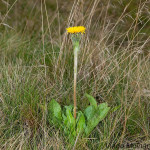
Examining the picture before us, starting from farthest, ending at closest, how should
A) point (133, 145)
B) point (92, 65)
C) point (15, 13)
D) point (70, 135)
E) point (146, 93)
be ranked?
point (15, 13), point (92, 65), point (146, 93), point (133, 145), point (70, 135)

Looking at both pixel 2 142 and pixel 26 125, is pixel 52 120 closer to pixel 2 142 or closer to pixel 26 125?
pixel 26 125

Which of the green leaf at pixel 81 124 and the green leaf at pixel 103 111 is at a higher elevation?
the green leaf at pixel 103 111

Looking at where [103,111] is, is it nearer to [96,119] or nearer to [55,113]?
[96,119]

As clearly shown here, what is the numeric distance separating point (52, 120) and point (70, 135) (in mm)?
194

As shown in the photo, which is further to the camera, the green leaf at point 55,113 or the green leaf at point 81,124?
the green leaf at point 55,113

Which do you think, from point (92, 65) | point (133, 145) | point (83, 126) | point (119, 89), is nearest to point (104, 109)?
point (83, 126)

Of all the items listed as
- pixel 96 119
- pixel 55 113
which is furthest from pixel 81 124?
pixel 55 113

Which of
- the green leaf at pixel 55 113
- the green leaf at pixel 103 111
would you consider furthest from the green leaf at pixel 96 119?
the green leaf at pixel 55 113

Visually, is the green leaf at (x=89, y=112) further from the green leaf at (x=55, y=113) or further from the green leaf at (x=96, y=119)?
the green leaf at (x=55, y=113)

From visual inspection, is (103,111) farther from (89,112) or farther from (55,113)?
(55,113)

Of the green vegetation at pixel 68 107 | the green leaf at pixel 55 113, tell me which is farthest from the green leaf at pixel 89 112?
the green leaf at pixel 55 113

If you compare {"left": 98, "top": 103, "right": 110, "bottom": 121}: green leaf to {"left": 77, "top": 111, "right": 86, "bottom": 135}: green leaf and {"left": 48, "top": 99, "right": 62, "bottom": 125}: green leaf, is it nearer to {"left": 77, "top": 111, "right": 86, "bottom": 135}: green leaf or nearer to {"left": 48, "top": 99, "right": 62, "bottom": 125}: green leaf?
{"left": 77, "top": 111, "right": 86, "bottom": 135}: green leaf

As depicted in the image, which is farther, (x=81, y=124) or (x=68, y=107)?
(x=68, y=107)

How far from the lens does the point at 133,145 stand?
1.83 m
